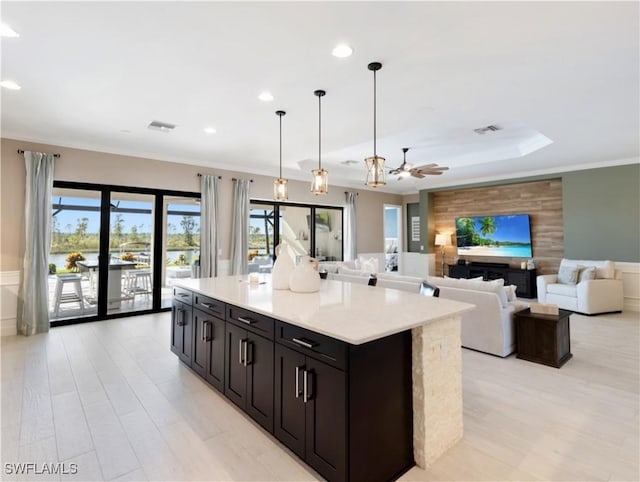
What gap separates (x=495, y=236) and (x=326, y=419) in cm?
783

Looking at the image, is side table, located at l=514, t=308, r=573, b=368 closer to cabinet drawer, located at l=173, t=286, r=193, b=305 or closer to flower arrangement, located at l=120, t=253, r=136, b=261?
cabinet drawer, located at l=173, t=286, r=193, b=305

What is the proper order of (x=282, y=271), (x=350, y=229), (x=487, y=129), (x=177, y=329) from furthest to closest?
(x=350, y=229)
(x=487, y=129)
(x=177, y=329)
(x=282, y=271)

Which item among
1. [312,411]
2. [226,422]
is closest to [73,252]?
[226,422]

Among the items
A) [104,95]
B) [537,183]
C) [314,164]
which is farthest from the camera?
[537,183]

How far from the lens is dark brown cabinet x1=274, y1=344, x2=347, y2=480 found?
170 centimetres

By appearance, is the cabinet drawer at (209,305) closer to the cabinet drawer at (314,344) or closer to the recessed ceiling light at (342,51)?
the cabinet drawer at (314,344)

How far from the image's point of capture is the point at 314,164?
7.12 meters

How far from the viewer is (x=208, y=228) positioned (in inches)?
245

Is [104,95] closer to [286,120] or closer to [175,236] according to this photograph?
[286,120]

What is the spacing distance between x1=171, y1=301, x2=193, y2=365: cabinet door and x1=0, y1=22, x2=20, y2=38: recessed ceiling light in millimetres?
2566

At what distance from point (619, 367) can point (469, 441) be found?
8.08ft

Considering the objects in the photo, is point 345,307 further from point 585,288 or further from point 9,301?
point 585,288

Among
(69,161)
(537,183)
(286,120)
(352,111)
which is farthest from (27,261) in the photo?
(537,183)
